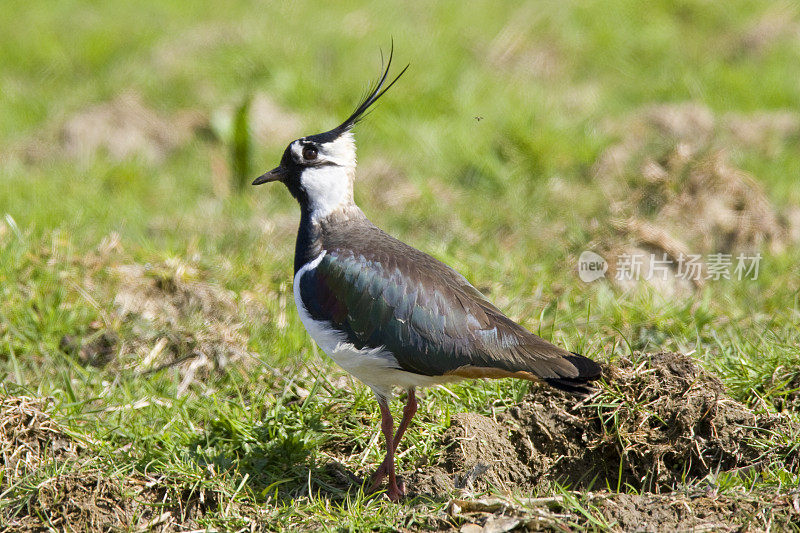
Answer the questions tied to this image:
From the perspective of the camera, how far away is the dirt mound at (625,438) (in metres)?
3.65

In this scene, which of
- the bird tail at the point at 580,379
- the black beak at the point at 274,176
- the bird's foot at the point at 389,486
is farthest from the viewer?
the black beak at the point at 274,176

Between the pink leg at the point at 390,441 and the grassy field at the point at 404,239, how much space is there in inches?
3.8

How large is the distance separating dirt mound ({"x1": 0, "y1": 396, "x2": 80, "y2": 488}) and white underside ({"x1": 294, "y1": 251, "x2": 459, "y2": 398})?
115 cm

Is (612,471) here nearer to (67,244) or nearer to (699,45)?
(67,244)

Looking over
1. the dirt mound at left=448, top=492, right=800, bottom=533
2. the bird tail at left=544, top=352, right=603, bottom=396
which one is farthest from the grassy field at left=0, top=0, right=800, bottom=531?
the bird tail at left=544, top=352, right=603, bottom=396

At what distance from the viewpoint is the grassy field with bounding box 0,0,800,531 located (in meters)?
3.61

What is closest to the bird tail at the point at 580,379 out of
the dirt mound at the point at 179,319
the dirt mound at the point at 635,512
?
the dirt mound at the point at 635,512

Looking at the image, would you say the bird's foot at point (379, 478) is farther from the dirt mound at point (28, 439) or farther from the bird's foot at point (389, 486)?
the dirt mound at point (28, 439)

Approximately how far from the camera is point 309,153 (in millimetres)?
4281

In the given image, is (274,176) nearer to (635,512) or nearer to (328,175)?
(328,175)

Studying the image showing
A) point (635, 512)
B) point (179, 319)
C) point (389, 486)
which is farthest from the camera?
point (179, 319)

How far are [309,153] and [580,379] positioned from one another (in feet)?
5.51

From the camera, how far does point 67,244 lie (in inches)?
205

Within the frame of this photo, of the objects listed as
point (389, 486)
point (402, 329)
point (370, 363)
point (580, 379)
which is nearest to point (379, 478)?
point (389, 486)
